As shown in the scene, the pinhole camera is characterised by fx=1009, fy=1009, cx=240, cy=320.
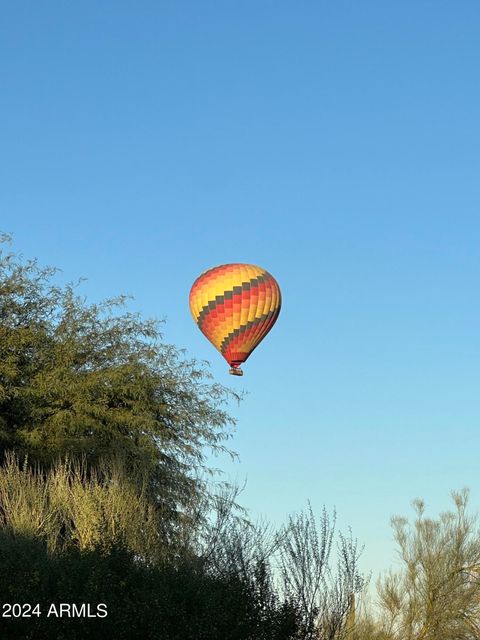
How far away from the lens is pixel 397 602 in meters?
41.8

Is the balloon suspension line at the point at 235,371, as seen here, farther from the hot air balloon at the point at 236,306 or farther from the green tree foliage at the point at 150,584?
the green tree foliage at the point at 150,584

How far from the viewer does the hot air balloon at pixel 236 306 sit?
131ft

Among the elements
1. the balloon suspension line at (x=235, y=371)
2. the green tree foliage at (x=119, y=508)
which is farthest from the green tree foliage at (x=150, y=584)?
the balloon suspension line at (x=235, y=371)

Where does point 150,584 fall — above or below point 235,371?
below

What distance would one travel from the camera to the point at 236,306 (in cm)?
3994

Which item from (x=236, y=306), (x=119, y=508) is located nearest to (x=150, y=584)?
(x=119, y=508)

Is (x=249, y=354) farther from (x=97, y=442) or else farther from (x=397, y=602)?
(x=397, y=602)

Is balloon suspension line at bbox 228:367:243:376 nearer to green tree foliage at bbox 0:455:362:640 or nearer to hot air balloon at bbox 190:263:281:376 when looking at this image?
hot air balloon at bbox 190:263:281:376

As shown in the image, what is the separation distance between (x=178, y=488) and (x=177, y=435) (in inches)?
104

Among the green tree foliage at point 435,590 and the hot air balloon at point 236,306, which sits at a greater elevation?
the hot air balloon at point 236,306

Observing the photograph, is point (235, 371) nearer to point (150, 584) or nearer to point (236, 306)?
point (236, 306)

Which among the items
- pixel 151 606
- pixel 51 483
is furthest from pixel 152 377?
pixel 151 606

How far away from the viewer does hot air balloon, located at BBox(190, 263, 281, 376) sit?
131ft

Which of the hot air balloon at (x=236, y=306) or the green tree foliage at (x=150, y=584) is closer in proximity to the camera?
the green tree foliage at (x=150, y=584)
